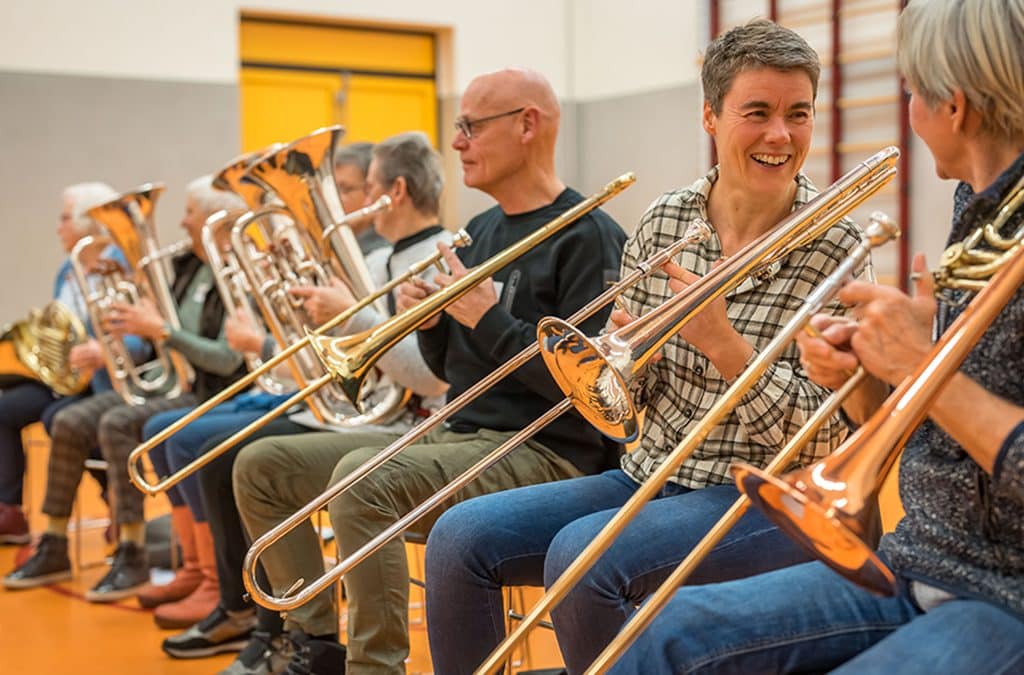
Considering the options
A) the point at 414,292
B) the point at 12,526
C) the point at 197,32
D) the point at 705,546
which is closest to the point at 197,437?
the point at 414,292

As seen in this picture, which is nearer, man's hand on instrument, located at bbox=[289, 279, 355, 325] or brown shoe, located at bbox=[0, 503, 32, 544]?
man's hand on instrument, located at bbox=[289, 279, 355, 325]

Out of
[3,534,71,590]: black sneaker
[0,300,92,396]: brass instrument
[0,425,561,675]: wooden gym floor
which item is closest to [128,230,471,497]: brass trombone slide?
[0,425,561,675]: wooden gym floor

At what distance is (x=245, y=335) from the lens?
3254 mm

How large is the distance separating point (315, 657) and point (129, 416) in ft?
4.68

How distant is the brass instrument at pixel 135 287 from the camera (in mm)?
3750

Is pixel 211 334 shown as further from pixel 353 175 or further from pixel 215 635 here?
pixel 215 635

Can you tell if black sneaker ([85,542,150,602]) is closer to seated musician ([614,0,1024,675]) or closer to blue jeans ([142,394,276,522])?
blue jeans ([142,394,276,522])

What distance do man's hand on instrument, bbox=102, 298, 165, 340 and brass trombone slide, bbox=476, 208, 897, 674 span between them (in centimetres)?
236

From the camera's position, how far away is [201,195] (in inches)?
146

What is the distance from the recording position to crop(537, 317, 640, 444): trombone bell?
1.62 meters

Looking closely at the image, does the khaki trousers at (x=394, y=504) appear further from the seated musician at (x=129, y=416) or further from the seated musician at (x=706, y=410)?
the seated musician at (x=129, y=416)

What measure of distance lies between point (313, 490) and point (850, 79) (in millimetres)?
5284

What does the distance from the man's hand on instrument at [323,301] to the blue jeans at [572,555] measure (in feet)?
2.75

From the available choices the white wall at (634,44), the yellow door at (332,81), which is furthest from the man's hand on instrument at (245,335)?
the white wall at (634,44)
